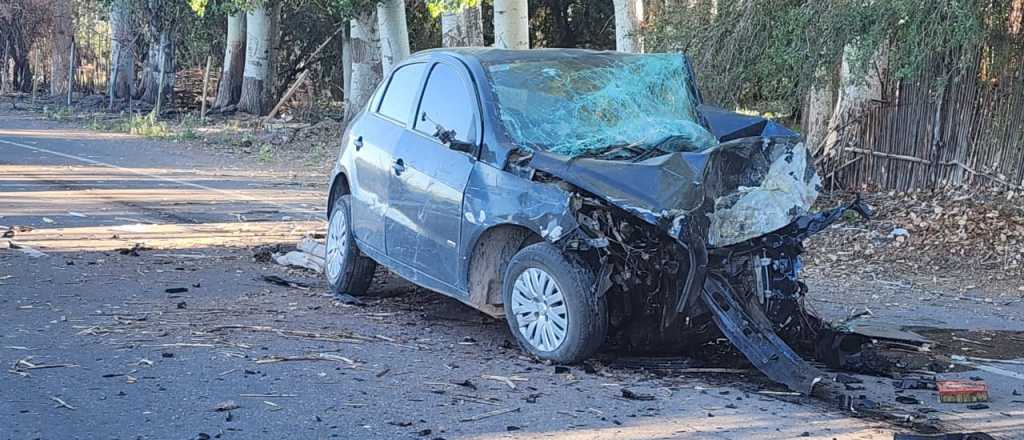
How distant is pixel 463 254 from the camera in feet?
25.1

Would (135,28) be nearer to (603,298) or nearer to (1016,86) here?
(1016,86)

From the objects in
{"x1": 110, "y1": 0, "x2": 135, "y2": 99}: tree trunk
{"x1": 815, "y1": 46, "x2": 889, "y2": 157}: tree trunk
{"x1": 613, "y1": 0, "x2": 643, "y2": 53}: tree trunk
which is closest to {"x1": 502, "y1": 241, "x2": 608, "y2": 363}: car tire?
{"x1": 815, "y1": 46, "x2": 889, "y2": 157}: tree trunk

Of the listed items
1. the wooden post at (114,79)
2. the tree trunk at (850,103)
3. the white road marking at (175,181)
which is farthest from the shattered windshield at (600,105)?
the wooden post at (114,79)

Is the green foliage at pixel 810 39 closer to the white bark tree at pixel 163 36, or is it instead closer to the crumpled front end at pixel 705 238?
the crumpled front end at pixel 705 238

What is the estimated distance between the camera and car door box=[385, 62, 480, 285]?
25.5 feet

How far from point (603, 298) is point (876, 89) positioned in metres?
8.85

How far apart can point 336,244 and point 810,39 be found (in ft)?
19.4

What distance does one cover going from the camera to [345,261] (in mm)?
9148

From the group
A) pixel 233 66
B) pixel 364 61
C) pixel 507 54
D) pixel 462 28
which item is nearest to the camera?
pixel 507 54

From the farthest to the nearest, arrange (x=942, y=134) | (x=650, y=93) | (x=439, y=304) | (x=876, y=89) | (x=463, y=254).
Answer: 1. (x=876, y=89)
2. (x=942, y=134)
3. (x=439, y=304)
4. (x=650, y=93)
5. (x=463, y=254)

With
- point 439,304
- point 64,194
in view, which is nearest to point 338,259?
point 439,304

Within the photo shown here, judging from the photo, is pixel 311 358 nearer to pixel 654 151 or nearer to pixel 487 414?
pixel 487 414

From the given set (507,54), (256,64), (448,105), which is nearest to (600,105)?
(507,54)

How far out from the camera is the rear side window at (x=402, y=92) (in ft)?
28.5
